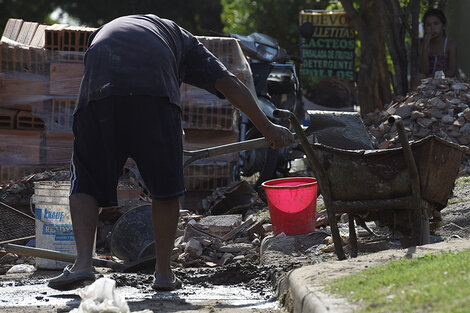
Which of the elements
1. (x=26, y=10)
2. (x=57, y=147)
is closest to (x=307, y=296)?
(x=57, y=147)

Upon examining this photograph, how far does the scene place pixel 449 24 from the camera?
1439cm

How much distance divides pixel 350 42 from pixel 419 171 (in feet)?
43.4

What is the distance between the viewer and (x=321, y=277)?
4461mm

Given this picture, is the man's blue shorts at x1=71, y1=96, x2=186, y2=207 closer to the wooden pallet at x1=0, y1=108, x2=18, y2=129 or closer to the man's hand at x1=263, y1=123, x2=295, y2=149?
the man's hand at x1=263, y1=123, x2=295, y2=149

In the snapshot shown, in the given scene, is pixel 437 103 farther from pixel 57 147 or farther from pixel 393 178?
pixel 393 178

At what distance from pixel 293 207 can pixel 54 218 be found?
1.99 m

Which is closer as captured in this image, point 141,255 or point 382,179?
point 382,179

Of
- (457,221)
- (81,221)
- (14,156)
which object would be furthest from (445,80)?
(81,221)

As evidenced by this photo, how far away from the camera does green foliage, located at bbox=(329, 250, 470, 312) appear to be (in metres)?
3.38

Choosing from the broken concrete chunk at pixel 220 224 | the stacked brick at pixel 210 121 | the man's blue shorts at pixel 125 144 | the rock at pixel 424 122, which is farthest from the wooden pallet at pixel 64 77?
the rock at pixel 424 122

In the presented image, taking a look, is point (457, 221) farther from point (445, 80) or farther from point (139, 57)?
point (445, 80)

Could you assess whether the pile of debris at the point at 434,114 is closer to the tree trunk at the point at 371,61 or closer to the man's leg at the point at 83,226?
the tree trunk at the point at 371,61

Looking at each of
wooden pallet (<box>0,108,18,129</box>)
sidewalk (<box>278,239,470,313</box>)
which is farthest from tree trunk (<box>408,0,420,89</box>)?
sidewalk (<box>278,239,470,313</box>)

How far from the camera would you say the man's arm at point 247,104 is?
5.13 metres
